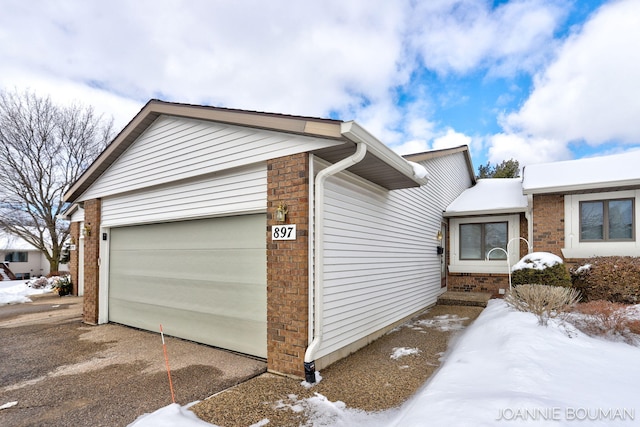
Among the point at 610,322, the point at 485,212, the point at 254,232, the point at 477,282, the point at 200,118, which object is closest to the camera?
the point at 610,322

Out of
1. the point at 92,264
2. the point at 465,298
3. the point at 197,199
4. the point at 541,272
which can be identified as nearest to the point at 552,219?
the point at 541,272

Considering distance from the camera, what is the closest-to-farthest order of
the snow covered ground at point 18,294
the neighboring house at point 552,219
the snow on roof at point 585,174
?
the snow on roof at point 585,174, the neighboring house at point 552,219, the snow covered ground at point 18,294

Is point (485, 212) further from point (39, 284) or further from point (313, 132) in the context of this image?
point (39, 284)

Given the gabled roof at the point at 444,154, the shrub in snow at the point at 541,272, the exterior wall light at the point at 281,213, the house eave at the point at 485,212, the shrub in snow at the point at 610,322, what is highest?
the gabled roof at the point at 444,154

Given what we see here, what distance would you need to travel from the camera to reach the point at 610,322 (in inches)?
175

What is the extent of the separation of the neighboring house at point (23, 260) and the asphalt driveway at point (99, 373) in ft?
90.7

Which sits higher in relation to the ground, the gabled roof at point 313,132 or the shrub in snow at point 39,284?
the gabled roof at point 313,132

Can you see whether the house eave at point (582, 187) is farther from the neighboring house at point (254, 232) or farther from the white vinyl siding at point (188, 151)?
the white vinyl siding at point (188, 151)

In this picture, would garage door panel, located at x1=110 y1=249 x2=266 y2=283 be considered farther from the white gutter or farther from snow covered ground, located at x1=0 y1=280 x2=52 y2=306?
snow covered ground, located at x1=0 y1=280 x2=52 y2=306

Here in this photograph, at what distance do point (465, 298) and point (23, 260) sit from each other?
121ft

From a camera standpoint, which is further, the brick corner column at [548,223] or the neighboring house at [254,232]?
the brick corner column at [548,223]

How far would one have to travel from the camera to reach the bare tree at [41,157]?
16969 mm

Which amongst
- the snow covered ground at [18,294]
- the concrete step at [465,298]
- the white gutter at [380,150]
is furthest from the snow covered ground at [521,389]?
the snow covered ground at [18,294]

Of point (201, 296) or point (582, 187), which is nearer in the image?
point (201, 296)
